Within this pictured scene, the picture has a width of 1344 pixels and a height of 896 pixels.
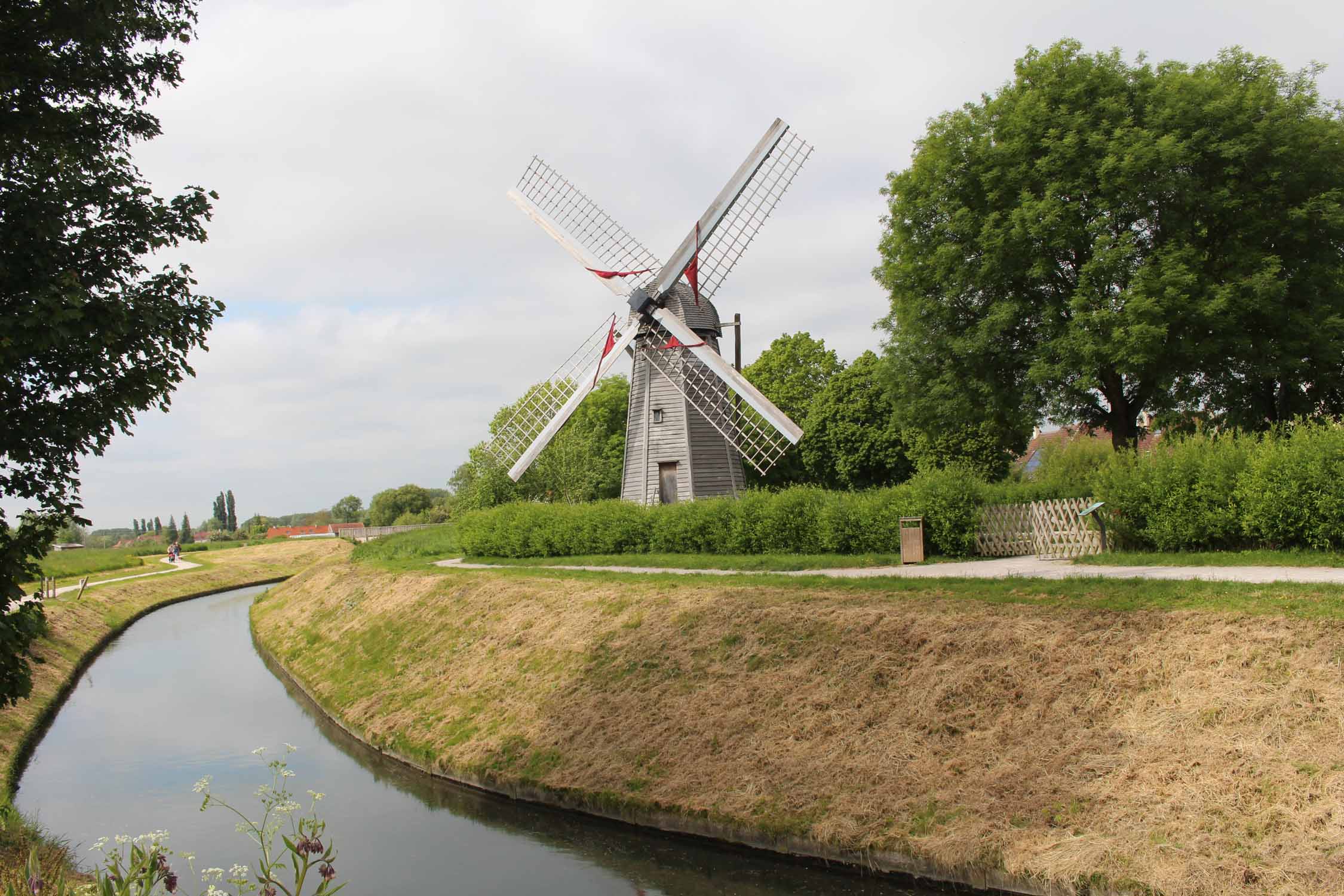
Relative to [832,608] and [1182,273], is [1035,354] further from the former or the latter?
[832,608]

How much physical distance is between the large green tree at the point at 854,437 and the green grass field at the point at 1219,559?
1791cm

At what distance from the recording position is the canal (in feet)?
34.4

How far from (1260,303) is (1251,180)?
3113 mm

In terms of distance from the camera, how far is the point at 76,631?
27.1 m

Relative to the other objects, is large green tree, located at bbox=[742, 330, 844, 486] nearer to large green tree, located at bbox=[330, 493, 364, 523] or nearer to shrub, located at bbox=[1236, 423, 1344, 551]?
shrub, located at bbox=[1236, 423, 1344, 551]

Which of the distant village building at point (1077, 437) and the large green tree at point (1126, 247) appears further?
the distant village building at point (1077, 437)

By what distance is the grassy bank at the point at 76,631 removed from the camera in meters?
9.17

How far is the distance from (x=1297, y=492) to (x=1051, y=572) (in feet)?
12.6

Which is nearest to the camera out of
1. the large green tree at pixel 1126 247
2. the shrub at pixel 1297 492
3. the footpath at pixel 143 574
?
the shrub at pixel 1297 492

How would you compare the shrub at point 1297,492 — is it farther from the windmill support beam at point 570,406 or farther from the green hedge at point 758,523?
the windmill support beam at point 570,406

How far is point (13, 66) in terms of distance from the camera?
817 centimetres

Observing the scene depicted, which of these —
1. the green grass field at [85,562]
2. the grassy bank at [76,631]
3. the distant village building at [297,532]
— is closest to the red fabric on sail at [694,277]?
the grassy bank at [76,631]

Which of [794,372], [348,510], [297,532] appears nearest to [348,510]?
[348,510]

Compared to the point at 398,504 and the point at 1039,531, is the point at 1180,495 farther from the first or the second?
the point at 398,504
